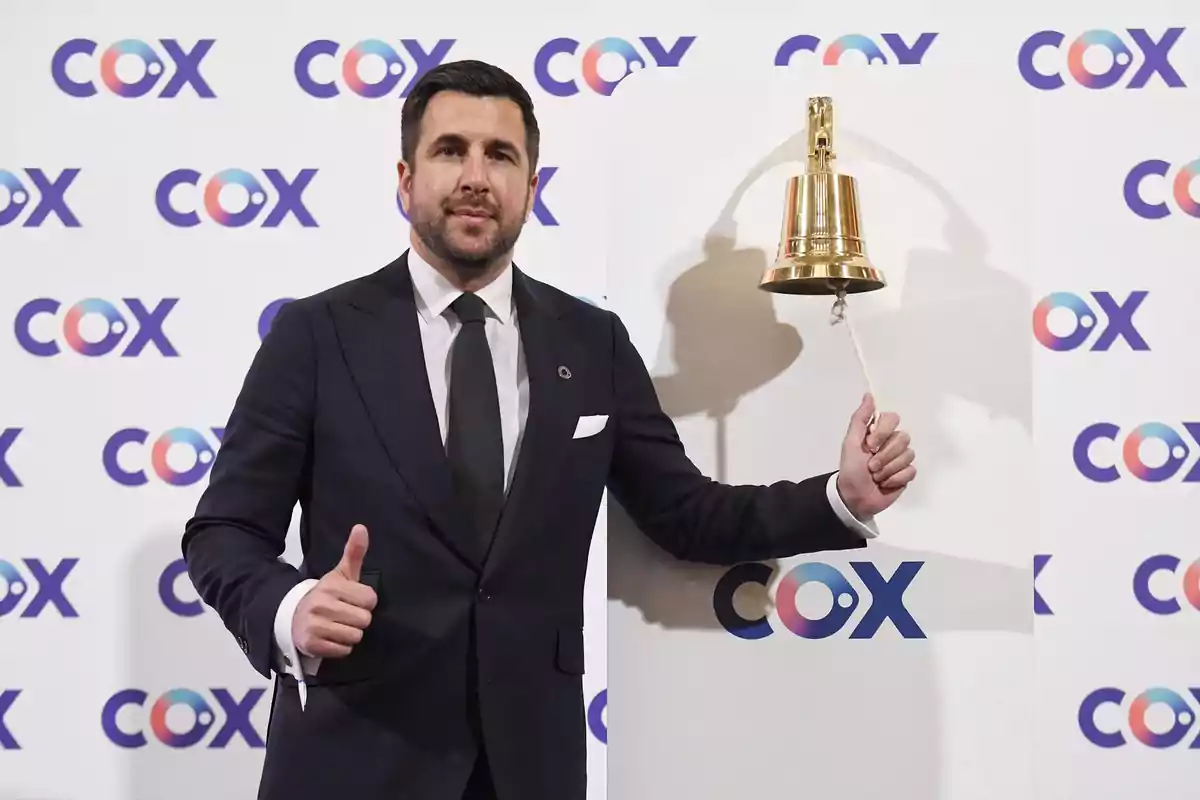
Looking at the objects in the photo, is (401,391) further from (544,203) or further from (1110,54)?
(1110,54)

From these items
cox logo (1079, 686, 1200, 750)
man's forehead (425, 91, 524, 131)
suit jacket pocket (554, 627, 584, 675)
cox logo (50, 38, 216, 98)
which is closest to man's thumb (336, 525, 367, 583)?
suit jacket pocket (554, 627, 584, 675)

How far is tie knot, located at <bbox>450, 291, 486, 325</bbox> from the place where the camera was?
124 cm

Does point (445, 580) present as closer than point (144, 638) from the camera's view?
Yes

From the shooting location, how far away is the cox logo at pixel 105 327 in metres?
1.84

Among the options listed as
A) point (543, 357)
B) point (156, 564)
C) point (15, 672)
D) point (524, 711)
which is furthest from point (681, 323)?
point (15, 672)

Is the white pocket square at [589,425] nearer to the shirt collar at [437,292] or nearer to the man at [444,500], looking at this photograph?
the man at [444,500]

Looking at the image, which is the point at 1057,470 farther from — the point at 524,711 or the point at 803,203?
the point at 524,711

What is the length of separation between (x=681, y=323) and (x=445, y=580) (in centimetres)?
50

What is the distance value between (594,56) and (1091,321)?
3.37 feet

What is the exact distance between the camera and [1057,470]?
1795mm

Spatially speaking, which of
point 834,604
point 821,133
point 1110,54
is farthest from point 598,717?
point 1110,54

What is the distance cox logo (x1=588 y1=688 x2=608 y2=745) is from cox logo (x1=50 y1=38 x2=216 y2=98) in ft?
4.36

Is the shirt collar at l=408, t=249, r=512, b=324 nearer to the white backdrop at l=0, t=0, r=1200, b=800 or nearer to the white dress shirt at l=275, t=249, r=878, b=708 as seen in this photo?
the white dress shirt at l=275, t=249, r=878, b=708

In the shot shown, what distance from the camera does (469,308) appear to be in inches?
48.8
